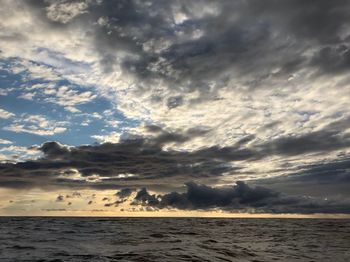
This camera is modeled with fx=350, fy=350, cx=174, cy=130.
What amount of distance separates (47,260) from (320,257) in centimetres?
1927

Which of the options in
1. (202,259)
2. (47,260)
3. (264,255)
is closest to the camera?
(47,260)

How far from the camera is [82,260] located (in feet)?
69.5

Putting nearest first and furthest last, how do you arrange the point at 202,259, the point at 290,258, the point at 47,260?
1. the point at 47,260
2. the point at 202,259
3. the point at 290,258

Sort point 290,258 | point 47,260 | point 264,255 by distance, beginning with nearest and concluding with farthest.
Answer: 1. point 47,260
2. point 290,258
3. point 264,255

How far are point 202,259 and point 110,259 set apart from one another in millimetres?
5992

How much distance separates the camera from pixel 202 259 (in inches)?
908

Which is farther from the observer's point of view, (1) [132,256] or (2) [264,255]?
(2) [264,255]

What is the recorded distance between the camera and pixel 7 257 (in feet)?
72.8

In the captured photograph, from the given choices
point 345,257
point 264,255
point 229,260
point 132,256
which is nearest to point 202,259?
point 229,260

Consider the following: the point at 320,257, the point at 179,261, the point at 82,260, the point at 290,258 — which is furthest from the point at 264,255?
the point at 82,260

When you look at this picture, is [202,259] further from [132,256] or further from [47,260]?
[47,260]

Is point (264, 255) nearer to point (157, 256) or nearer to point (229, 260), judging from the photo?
point (229, 260)

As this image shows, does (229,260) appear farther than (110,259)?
Yes

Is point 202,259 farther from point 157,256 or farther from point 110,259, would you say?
point 110,259
